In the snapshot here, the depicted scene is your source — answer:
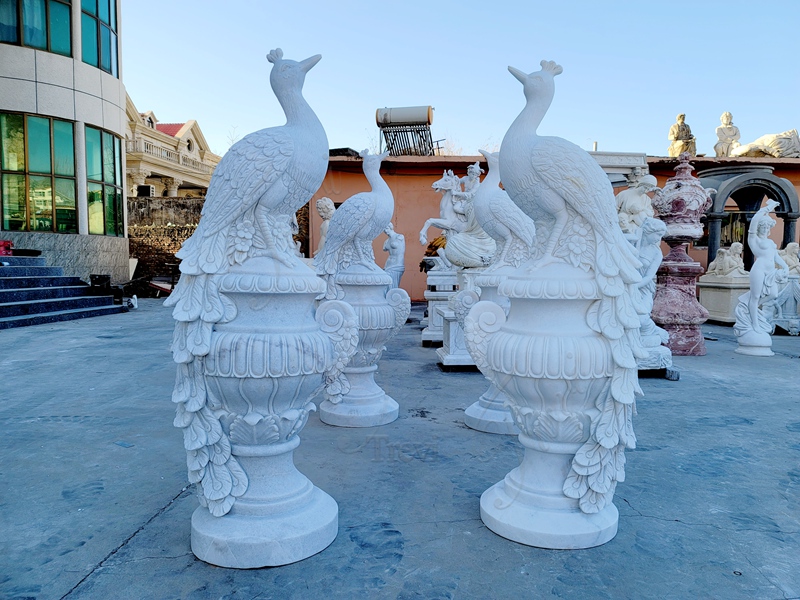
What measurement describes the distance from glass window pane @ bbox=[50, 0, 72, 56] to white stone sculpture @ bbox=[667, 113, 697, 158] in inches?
531

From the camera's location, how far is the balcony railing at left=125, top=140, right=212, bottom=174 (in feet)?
57.1

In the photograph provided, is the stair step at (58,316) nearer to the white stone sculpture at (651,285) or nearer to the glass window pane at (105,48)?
the glass window pane at (105,48)

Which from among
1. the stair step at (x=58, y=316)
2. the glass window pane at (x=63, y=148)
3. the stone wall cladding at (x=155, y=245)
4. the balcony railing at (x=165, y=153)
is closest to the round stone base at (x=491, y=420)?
the stair step at (x=58, y=316)

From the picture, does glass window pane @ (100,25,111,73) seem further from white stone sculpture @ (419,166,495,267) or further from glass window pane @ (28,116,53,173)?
white stone sculpture @ (419,166,495,267)

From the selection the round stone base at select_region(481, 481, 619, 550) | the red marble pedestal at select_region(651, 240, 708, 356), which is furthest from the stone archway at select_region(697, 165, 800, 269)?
→ the round stone base at select_region(481, 481, 619, 550)

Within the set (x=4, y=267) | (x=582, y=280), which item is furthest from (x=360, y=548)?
(x=4, y=267)

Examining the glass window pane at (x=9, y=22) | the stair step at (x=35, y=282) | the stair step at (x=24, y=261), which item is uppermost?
the glass window pane at (x=9, y=22)

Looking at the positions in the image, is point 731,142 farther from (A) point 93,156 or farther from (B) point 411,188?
(A) point 93,156

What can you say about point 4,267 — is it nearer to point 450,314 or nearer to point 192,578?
point 450,314

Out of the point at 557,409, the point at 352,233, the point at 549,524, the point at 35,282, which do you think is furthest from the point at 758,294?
the point at 35,282

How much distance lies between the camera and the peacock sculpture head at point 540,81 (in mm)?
2340

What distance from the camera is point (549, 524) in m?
2.09

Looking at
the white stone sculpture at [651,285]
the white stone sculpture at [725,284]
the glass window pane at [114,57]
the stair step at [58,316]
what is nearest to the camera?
the white stone sculpture at [651,285]

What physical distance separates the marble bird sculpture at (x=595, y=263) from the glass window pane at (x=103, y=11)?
13.0 m
